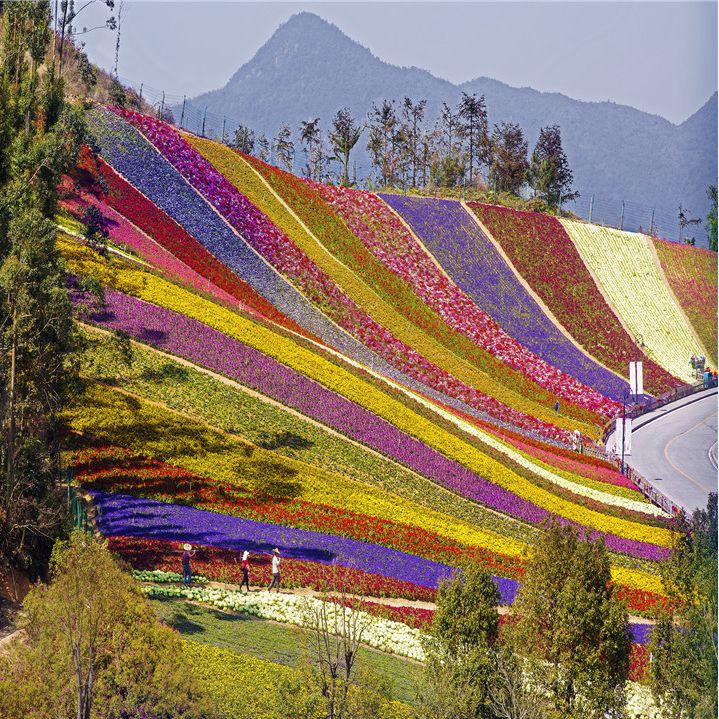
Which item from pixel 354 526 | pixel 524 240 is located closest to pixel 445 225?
pixel 524 240

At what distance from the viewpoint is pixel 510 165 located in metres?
129

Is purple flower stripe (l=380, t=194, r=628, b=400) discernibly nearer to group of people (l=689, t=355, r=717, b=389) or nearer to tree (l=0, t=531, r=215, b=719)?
group of people (l=689, t=355, r=717, b=389)

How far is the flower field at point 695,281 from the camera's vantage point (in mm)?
91062

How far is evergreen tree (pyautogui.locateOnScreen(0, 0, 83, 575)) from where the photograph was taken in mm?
28562

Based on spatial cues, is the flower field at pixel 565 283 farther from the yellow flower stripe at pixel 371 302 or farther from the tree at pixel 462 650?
the tree at pixel 462 650

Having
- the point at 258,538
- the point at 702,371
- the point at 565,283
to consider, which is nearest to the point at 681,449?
the point at 702,371

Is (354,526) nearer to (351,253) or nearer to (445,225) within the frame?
(351,253)

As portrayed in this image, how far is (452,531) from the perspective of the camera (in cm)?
4203

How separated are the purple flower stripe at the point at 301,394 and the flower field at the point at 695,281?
148 feet

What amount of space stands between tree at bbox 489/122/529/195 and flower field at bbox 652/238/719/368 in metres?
28.0

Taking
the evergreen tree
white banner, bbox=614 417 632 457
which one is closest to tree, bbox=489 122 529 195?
white banner, bbox=614 417 632 457

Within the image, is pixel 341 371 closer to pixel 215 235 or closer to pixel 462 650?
pixel 215 235

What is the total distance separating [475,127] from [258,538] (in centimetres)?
10705

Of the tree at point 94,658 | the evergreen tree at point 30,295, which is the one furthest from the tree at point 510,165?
the tree at point 94,658
